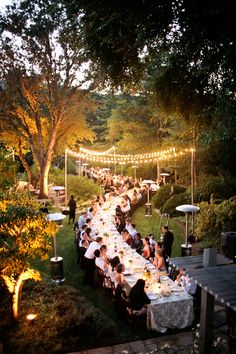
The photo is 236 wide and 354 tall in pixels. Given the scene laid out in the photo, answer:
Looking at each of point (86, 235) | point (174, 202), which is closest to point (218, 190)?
point (174, 202)

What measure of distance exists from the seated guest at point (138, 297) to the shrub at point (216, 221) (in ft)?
16.3

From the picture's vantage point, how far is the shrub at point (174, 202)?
702 inches

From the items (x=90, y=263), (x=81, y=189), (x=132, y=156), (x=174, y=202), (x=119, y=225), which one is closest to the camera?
(x=90, y=263)

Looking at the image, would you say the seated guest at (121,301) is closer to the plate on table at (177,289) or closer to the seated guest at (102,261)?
the plate on table at (177,289)

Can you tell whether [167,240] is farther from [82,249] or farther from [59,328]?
[59,328]

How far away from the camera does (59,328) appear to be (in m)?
7.19

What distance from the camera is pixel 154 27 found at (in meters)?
7.82

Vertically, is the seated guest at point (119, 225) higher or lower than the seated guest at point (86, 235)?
lower

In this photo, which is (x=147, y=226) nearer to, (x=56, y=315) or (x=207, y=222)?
(x=207, y=222)

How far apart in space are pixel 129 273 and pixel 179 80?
18.4ft

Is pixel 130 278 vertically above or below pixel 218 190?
below

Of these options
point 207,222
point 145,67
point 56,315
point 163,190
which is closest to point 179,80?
point 145,67

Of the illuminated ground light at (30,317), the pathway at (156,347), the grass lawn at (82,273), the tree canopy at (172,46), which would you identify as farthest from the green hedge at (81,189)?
the pathway at (156,347)

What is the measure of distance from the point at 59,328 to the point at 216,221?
6640 mm
